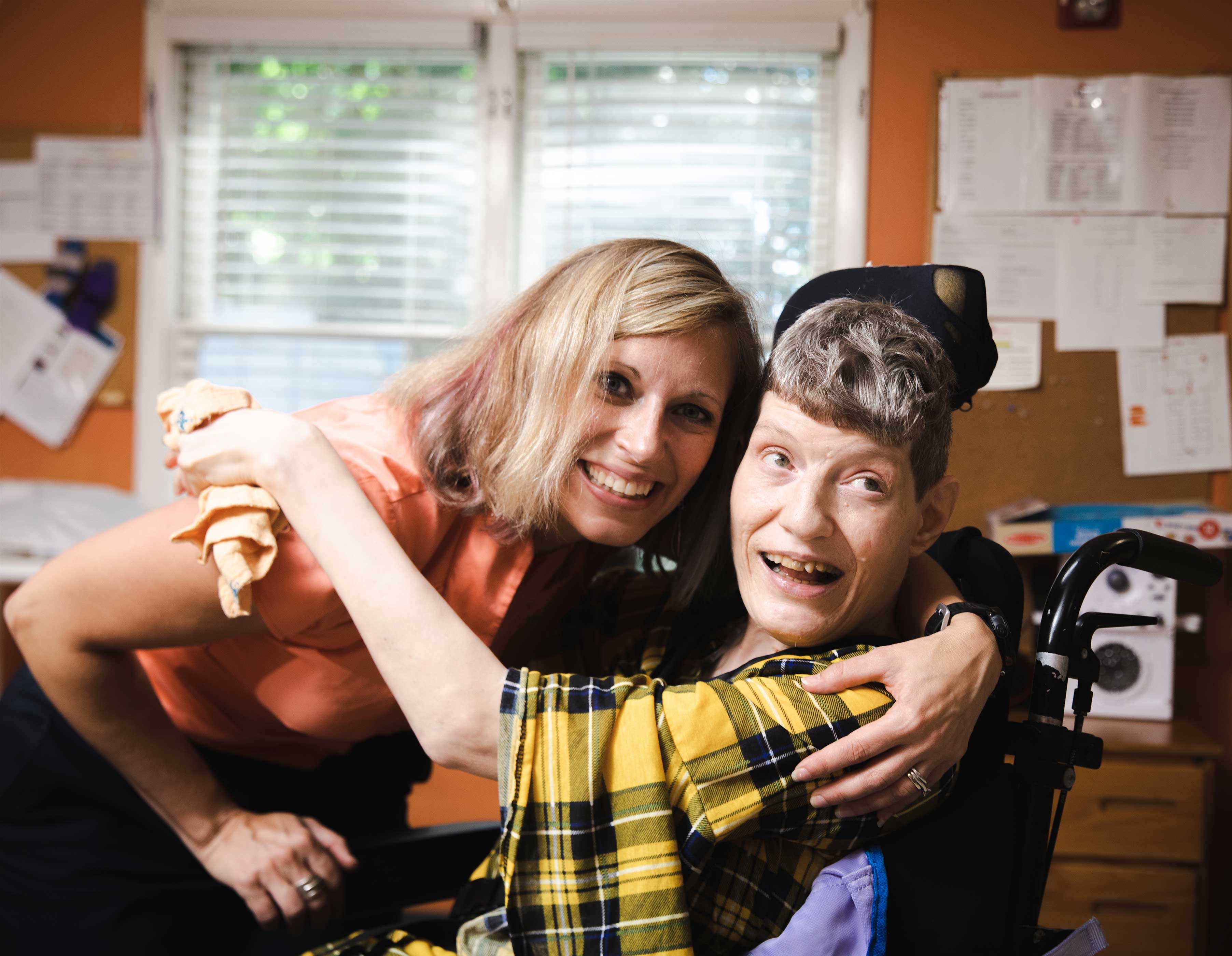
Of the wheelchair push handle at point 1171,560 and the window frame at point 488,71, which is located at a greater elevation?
the window frame at point 488,71

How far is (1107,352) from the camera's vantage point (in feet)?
9.15

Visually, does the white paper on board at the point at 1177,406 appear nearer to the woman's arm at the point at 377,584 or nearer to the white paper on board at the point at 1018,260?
the white paper on board at the point at 1018,260

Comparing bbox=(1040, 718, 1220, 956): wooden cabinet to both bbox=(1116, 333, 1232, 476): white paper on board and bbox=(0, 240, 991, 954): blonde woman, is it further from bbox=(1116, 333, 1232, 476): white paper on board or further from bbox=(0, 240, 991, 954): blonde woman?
bbox=(0, 240, 991, 954): blonde woman

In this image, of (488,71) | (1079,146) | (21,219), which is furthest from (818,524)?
(21,219)

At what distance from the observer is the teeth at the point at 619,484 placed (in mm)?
1089

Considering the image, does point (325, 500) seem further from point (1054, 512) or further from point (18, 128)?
point (18, 128)

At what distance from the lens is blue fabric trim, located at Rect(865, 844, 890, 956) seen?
802 millimetres

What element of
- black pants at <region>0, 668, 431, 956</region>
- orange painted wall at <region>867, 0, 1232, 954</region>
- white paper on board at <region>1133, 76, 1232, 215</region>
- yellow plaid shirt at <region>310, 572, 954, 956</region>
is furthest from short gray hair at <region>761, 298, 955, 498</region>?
white paper on board at <region>1133, 76, 1232, 215</region>

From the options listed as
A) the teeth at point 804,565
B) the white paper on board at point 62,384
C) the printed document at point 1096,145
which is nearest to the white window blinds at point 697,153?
the printed document at point 1096,145

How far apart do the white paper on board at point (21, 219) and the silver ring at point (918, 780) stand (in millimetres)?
3258

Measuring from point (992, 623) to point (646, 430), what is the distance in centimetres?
42

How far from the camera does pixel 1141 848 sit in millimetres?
2215

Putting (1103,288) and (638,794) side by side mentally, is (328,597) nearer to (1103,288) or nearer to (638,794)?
(638,794)

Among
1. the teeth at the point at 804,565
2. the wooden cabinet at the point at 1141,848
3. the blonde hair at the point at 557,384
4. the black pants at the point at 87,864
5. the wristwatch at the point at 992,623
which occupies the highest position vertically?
the blonde hair at the point at 557,384
